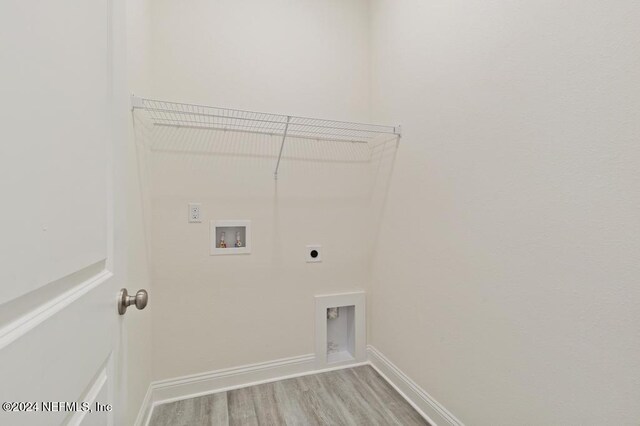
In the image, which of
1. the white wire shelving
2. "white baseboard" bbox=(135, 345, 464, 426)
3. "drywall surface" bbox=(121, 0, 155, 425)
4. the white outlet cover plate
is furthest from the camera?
the white outlet cover plate

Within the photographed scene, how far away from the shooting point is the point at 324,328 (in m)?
1.96

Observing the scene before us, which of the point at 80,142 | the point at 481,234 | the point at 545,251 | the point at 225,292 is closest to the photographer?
the point at 80,142

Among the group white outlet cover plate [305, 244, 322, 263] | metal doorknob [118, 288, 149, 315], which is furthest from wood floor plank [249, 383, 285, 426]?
metal doorknob [118, 288, 149, 315]

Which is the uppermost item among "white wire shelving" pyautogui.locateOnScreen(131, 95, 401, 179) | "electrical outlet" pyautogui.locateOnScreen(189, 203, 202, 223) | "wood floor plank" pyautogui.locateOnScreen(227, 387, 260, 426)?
"white wire shelving" pyautogui.locateOnScreen(131, 95, 401, 179)

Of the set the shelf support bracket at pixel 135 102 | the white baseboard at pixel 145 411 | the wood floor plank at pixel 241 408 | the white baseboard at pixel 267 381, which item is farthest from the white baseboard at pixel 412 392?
the shelf support bracket at pixel 135 102

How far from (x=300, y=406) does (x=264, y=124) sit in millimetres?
1751

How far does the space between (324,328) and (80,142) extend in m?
1.80

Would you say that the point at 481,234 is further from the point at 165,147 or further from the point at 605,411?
the point at 165,147

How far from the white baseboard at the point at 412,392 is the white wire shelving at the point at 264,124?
1.50 meters

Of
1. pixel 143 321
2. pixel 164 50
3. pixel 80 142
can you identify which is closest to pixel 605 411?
pixel 80 142

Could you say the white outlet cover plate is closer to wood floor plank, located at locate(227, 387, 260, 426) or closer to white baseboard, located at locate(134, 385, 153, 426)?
wood floor plank, located at locate(227, 387, 260, 426)

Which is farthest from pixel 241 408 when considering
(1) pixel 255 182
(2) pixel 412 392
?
(1) pixel 255 182

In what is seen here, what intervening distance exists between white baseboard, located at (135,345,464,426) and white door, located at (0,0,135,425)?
1124mm

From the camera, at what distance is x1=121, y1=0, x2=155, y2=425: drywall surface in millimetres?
1179
